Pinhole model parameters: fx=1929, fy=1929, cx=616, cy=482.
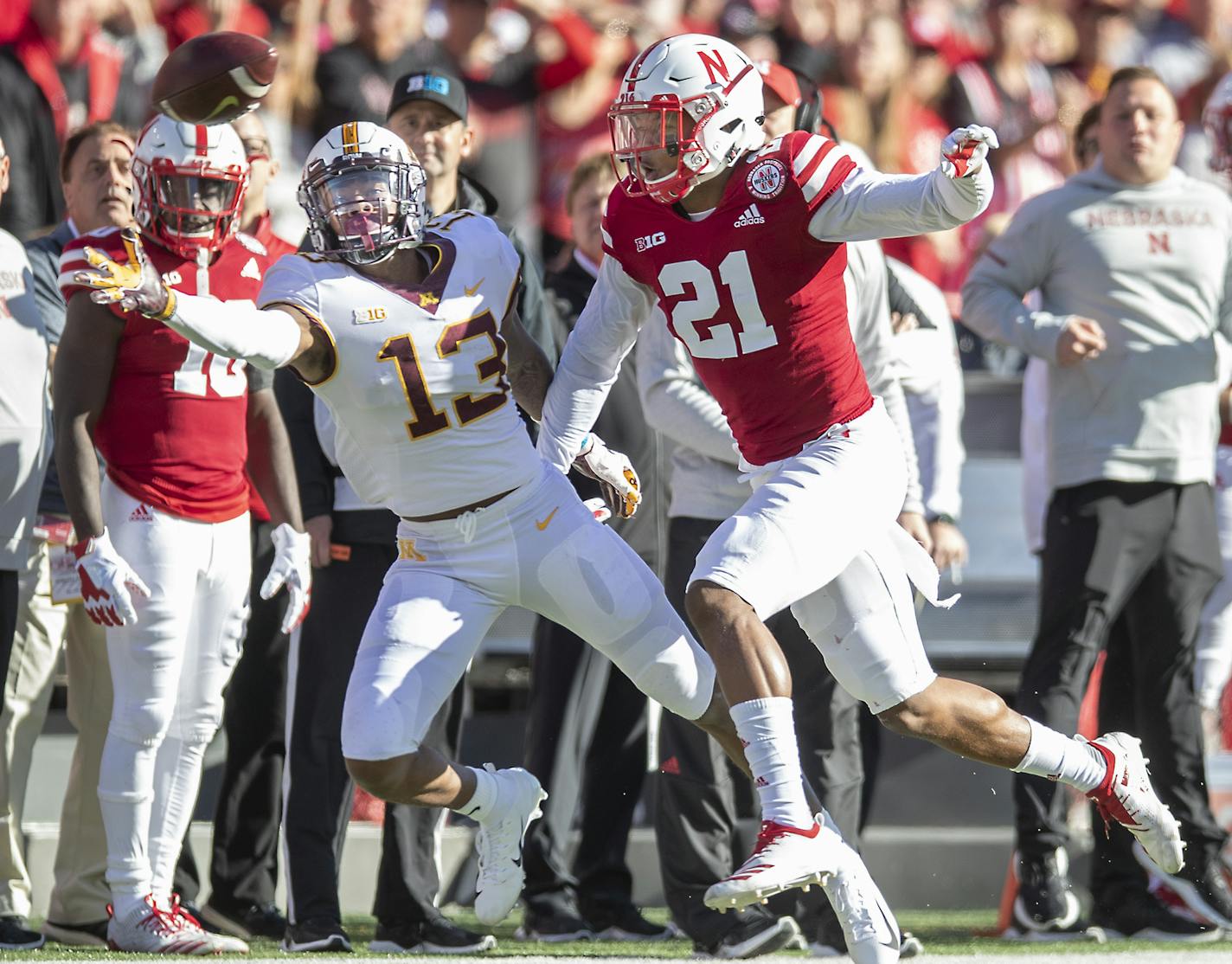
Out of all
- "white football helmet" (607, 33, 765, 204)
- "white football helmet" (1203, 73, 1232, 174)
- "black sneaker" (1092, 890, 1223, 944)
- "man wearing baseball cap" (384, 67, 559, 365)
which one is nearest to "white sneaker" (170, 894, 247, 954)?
"man wearing baseball cap" (384, 67, 559, 365)

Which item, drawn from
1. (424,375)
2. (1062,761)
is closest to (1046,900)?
(1062,761)

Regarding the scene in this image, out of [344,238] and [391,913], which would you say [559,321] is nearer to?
[344,238]

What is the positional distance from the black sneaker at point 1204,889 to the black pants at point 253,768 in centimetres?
254

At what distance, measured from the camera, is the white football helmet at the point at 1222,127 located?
644 centimetres

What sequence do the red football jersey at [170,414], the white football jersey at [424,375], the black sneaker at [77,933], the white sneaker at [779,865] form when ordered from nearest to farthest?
the white sneaker at [779,865] < the white football jersey at [424,375] < the red football jersey at [170,414] < the black sneaker at [77,933]

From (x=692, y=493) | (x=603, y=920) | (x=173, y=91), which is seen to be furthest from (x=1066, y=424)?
(x=173, y=91)

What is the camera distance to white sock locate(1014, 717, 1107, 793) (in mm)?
4520

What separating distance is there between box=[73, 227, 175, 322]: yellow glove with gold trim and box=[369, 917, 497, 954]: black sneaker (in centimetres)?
196

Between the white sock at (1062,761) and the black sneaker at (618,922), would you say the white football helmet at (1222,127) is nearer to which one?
the white sock at (1062,761)

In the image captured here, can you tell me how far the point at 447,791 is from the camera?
4531mm

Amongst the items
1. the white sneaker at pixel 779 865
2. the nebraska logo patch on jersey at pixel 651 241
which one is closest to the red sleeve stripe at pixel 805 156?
the nebraska logo patch on jersey at pixel 651 241

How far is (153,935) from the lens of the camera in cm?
486

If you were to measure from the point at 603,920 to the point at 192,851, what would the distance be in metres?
1.35

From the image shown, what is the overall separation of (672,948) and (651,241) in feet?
6.77
